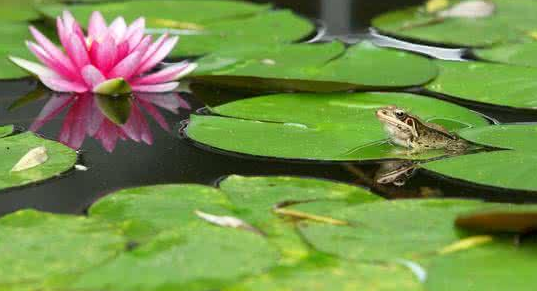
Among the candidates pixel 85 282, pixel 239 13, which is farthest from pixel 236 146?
pixel 239 13

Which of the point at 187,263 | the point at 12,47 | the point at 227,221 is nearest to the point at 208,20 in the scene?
the point at 12,47

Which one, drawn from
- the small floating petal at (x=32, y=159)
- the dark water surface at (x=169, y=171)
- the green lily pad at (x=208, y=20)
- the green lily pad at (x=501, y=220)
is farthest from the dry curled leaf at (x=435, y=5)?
the green lily pad at (x=501, y=220)

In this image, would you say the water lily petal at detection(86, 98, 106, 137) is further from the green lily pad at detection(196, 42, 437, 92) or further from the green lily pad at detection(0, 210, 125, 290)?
the green lily pad at detection(0, 210, 125, 290)

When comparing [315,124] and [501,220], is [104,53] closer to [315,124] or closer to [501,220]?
[315,124]

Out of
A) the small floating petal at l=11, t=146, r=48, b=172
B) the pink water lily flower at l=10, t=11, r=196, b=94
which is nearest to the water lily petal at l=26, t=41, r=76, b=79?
the pink water lily flower at l=10, t=11, r=196, b=94

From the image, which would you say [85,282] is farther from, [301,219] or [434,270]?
[434,270]

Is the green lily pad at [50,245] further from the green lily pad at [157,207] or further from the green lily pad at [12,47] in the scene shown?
the green lily pad at [12,47]
